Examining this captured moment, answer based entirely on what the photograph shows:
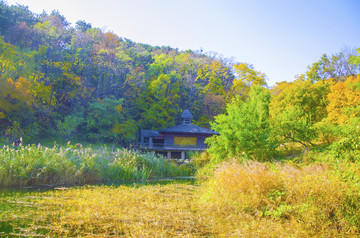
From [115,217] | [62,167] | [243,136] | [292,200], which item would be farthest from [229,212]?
[243,136]

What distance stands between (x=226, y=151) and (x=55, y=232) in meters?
13.7

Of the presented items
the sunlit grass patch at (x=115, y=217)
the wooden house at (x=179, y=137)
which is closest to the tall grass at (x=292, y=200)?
the sunlit grass patch at (x=115, y=217)

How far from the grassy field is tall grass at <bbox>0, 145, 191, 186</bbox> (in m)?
2.97

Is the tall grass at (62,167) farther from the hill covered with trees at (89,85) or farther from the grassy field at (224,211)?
the hill covered with trees at (89,85)

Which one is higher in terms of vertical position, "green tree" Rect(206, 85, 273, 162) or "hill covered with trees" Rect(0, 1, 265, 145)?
"hill covered with trees" Rect(0, 1, 265, 145)

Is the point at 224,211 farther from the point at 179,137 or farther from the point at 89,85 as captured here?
the point at 89,85

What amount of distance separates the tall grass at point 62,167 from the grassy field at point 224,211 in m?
2.97

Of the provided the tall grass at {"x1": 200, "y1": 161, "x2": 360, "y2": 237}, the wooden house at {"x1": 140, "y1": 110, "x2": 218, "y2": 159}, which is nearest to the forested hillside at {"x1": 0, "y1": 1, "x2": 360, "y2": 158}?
the wooden house at {"x1": 140, "y1": 110, "x2": 218, "y2": 159}

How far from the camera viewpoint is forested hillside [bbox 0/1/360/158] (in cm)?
2102

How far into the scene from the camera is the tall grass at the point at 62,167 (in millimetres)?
10760

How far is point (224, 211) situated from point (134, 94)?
110 ft

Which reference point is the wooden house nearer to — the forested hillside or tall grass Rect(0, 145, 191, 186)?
the forested hillside

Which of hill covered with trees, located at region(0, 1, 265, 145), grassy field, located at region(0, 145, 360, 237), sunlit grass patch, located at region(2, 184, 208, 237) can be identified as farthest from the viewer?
hill covered with trees, located at region(0, 1, 265, 145)

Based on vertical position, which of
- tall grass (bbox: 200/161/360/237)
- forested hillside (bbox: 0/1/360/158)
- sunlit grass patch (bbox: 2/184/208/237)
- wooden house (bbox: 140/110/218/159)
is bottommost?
sunlit grass patch (bbox: 2/184/208/237)
